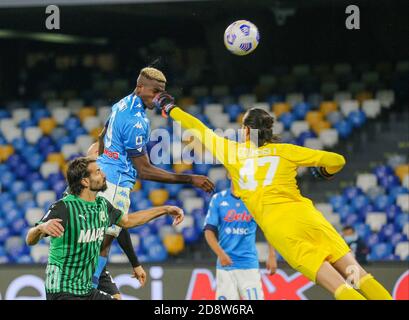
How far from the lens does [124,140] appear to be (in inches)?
331

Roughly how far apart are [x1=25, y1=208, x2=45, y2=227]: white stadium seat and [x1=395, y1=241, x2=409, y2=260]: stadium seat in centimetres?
569

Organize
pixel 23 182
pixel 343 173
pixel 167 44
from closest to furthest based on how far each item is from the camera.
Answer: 1. pixel 343 173
2. pixel 23 182
3. pixel 167 44

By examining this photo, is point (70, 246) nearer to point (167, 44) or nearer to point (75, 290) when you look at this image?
point (75, 290)

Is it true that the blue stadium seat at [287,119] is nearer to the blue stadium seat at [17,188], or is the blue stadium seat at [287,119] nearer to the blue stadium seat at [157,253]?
the blue stadium seat at [157,253]

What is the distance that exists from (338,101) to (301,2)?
1.84 metres

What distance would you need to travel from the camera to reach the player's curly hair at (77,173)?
711cm

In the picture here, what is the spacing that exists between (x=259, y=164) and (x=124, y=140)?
124cm

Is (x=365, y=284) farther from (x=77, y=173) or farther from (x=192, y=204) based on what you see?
(x=192, y=204)

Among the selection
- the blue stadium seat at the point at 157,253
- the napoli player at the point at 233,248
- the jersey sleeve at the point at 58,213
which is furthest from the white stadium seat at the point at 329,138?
the jersey sleeve at the point at 58,213

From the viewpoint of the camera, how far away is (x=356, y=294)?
290 inches

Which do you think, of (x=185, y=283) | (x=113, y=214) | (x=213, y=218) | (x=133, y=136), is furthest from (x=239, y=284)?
(x=113, y=214)

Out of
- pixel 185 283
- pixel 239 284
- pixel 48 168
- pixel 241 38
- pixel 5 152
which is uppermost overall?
pixel 241 38

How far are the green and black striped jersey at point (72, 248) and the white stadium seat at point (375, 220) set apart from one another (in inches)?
306

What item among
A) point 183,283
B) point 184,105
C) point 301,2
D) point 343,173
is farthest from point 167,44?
point 183,283
